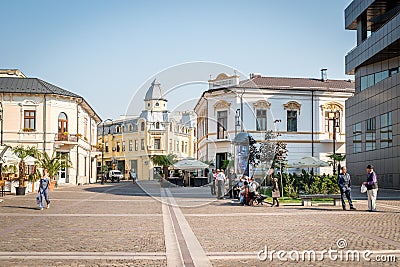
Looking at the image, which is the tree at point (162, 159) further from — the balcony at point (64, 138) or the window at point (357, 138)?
the balcony at point (64, 138)

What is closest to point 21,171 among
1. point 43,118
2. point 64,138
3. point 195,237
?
point 43,118

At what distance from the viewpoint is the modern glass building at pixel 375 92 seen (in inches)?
1508

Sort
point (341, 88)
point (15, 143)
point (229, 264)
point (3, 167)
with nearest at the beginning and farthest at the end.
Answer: point (229, 264), point (3, 167), point (15, 143), point (341, 88)

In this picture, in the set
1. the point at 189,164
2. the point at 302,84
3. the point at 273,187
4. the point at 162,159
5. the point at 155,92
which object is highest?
the point at 302,84

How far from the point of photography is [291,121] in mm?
53656

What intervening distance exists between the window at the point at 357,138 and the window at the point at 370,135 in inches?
59.6

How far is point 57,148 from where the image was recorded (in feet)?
171

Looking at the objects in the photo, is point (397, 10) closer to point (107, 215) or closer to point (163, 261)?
point (107, 215)

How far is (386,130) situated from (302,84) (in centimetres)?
1731

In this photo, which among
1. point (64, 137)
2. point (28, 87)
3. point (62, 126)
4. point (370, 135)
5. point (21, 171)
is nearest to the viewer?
point (21, 171)

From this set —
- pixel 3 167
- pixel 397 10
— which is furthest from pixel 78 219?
pixel 397 10

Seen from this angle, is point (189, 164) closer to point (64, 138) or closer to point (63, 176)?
point (64, 138)

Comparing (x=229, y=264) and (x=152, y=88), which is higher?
(x=152, y=88)

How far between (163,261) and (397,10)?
121 feet
